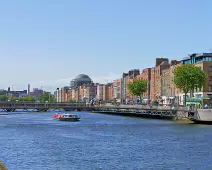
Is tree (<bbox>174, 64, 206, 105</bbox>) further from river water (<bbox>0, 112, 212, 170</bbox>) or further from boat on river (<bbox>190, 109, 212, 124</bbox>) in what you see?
river water (<bbox>0, 112, 212, 170</bbox>)

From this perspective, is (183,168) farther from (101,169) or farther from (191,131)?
(191,131)

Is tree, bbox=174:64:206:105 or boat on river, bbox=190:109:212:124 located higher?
tree, bbox=174:64:206:105

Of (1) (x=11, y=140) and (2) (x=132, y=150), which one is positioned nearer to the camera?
(2) (x=132, y=150)

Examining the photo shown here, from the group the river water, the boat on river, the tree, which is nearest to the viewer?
the river water

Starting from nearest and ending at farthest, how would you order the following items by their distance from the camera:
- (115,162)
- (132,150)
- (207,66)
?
(115,162), (132,150), (207,66)

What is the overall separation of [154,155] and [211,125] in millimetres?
49696

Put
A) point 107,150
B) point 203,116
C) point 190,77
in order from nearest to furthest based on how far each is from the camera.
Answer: point 107,150
point 203,116
point 190,77

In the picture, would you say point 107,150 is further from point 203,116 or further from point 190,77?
point 190,77

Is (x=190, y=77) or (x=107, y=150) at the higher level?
(x=190, y=77)

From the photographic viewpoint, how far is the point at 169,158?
200ft

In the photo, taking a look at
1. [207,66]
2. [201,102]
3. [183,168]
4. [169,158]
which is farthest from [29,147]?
[207,66]

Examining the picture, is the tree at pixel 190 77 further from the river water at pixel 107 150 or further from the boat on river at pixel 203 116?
the river water at pixel 107 150

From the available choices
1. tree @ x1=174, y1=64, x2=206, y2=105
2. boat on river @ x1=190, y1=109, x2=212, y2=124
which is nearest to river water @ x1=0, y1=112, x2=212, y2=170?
boat on river @ x1=190, y1=109, x2=212, y2=124

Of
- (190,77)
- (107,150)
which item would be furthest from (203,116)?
(107,150)
